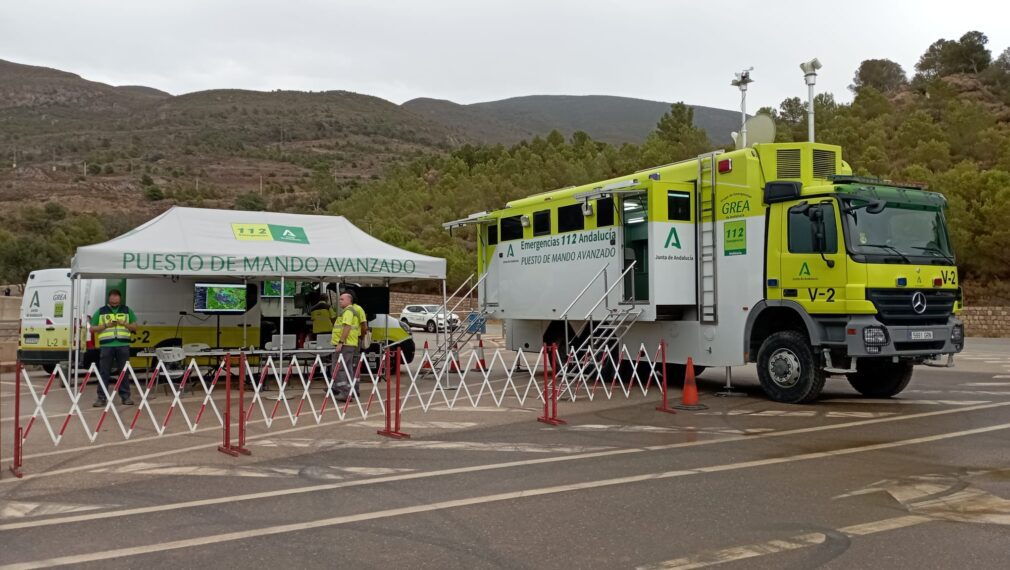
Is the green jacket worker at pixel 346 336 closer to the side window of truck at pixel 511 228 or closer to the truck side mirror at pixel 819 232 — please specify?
the side window of truck at pixel 511 228

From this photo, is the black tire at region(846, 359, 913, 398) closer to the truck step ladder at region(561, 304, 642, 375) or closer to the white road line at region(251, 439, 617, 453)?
the truck step ladder at region(561, 304, 642, 375)

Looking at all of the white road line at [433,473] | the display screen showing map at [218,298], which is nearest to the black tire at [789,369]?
the white road line at [433,473]

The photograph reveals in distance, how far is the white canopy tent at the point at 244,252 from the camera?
13391 mm

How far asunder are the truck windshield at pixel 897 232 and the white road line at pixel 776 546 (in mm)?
5985

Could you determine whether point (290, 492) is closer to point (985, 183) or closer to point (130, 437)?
point (130, 437)

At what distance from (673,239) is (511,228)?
4.52 meters

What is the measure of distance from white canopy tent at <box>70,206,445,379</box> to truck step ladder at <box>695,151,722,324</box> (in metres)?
5.38

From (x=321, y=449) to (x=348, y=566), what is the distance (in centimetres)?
410

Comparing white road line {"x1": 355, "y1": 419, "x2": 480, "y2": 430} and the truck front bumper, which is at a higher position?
the truck front bumper

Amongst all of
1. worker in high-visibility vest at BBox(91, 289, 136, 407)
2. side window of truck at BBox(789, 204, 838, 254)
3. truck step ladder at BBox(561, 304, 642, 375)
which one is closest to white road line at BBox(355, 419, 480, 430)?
truck step ladder at BBox(561, 304, 642, 375)

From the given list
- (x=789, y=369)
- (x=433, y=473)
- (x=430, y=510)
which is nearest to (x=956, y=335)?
(x=789, y=369)

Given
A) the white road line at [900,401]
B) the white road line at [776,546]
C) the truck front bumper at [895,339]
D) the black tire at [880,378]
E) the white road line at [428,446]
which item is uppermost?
the truck front bumper at [895,339]

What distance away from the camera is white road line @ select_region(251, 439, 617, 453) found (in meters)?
8.63

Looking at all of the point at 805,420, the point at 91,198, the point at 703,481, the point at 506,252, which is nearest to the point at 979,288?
the point at 506,252
